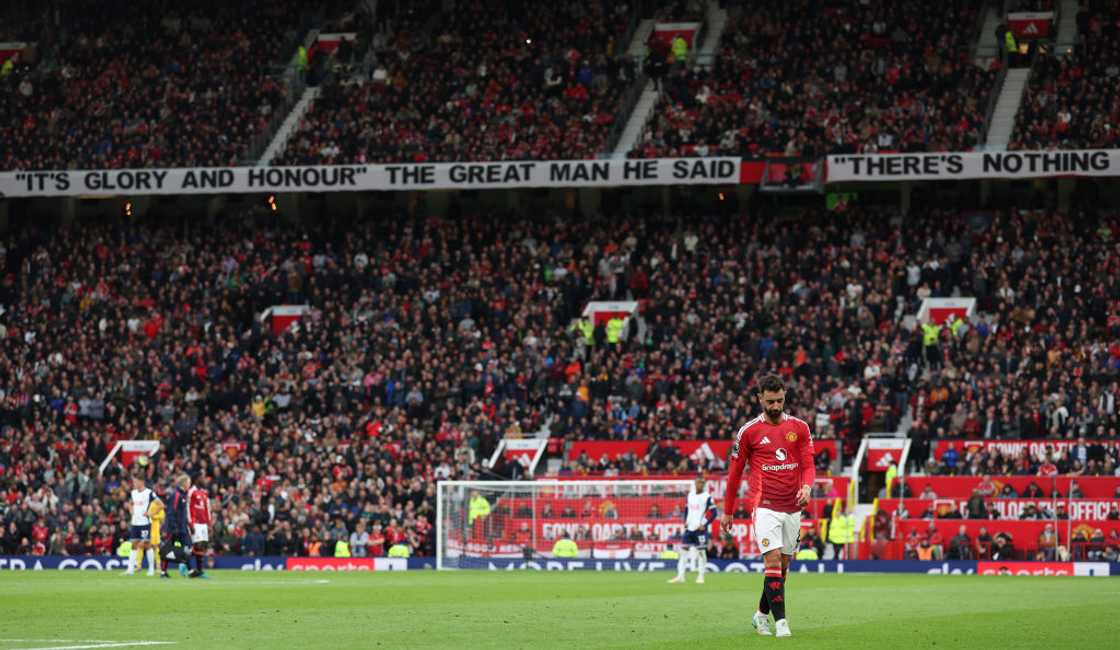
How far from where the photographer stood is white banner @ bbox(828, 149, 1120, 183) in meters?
50.2

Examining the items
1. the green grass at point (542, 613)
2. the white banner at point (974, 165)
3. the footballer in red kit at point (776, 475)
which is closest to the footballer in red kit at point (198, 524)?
the green grass at point (542, 613)

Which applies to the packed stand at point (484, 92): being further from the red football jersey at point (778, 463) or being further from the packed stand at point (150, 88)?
the red football jersey at point (778, 463)

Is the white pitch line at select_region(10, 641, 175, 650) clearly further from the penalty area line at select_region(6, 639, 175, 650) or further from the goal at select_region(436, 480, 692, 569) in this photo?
the goal at select_region(436, 480, 692, 569)

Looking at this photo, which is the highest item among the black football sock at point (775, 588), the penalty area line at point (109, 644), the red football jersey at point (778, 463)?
the red football jersey at point (778, 463)

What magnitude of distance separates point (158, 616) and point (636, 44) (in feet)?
144

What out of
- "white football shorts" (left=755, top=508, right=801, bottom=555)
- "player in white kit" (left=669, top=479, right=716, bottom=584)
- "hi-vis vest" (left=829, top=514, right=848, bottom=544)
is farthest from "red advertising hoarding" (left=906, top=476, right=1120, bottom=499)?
"white football shorts" (left=755, top=508, right=801, bottom=555)

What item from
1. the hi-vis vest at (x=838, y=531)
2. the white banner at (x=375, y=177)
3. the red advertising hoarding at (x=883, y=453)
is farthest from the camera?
the white banner at (x=375, y=177)

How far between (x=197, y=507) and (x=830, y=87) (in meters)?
28.3

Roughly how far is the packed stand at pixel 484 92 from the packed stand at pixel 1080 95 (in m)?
12.7

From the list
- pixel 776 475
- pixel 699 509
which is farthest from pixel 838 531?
pixel 776 475

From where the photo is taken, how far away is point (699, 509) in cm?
3209

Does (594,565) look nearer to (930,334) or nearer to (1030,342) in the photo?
(930,334)

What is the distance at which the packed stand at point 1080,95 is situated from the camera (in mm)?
51281

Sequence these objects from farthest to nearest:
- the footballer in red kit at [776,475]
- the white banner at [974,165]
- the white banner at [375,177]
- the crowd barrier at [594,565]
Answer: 1. the white banner at [375,177]
2. the white banner at [974,165]
3. the crowd barrier at [594,565]
4. the footballer in red kit at [776,475]
